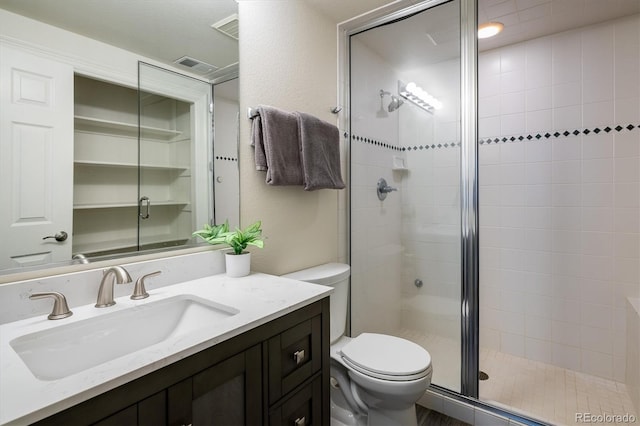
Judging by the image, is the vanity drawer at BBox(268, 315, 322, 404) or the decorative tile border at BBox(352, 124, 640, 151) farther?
the decorative tile border at BBox(352, 124, 640, 151)

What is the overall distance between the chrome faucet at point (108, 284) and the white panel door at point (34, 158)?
13cm

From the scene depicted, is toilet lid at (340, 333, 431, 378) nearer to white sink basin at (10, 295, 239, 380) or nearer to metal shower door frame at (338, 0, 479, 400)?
metal shower door frame at (338, 0, 479, 400)

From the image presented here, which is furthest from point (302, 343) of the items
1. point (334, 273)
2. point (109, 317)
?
point (334, 273)

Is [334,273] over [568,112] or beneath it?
Answer: beneath

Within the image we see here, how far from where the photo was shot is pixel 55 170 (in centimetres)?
93

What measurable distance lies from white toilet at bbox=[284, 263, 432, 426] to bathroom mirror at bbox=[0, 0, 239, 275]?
2.12 feet

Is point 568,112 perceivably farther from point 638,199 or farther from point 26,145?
point 26,145

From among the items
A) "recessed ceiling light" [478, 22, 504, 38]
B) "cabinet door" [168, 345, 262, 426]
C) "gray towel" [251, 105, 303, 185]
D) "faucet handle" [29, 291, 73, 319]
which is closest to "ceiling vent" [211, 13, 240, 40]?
"gray towel" [251, 105, 303, 185]

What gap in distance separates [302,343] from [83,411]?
580 mm

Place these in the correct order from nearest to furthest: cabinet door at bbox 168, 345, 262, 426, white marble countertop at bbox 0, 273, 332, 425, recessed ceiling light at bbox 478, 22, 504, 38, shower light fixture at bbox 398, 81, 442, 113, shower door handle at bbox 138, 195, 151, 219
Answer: white marble countertop at bbox 0, 273, 332, 425 → cabinet door at bbox 168, 345, 262, 426 → shower door handle at bbox 138, 195, 151, 219 → shower light fixture at bbox 398, 81, 442, 113 → recessed ceiling light at bbox 478, 22, 504, 38

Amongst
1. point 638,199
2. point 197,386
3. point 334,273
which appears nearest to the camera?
point 197,386

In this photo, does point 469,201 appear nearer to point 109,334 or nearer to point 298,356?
point 298,356

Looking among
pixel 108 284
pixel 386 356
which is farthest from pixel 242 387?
pixel 386 356

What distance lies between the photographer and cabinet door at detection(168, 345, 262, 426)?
26.6 inches
